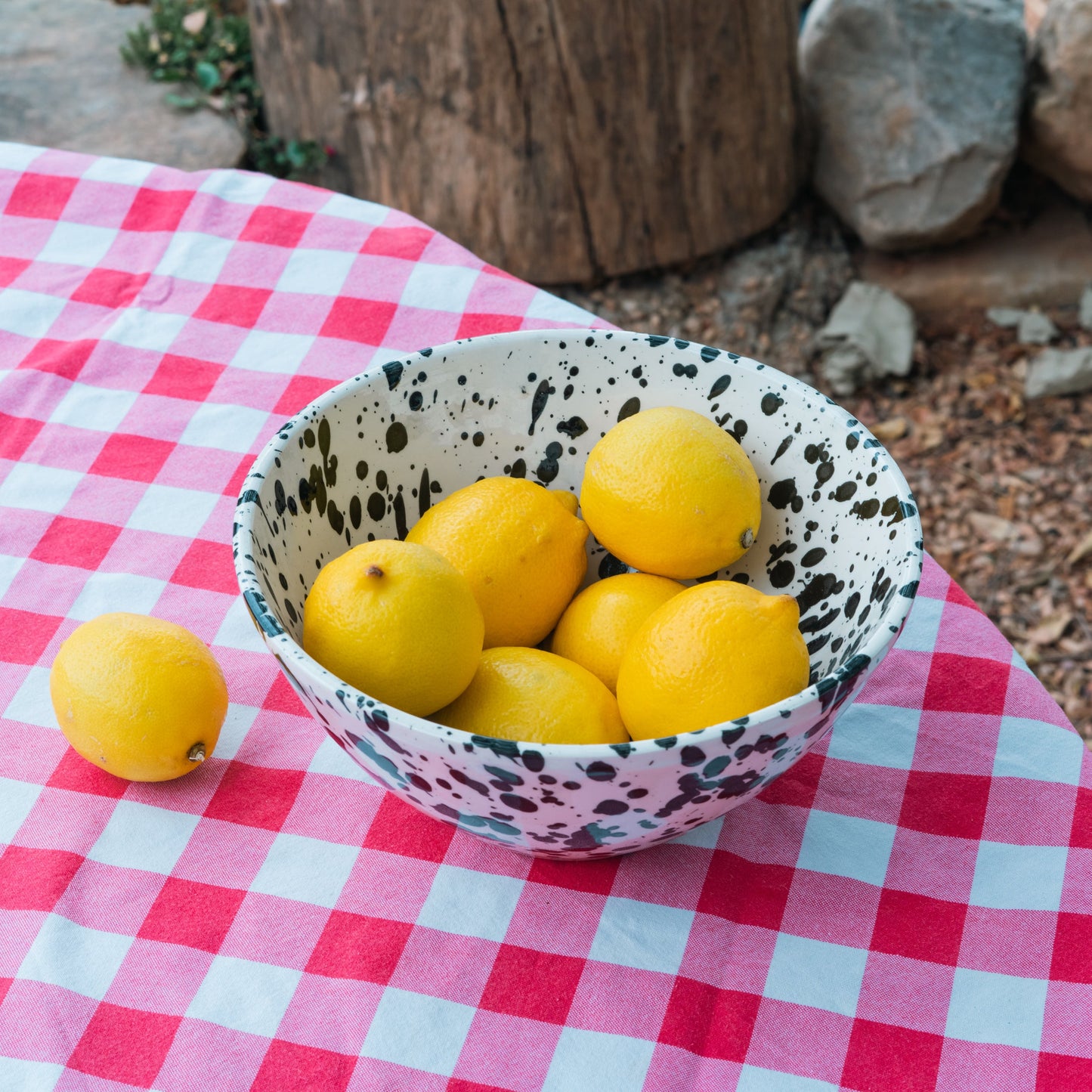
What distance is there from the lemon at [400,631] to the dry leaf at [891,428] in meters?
2.13

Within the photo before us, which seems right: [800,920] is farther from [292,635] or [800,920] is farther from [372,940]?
[292,635]

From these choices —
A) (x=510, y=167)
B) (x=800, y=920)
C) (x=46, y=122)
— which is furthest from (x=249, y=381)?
(x=46, y=122)

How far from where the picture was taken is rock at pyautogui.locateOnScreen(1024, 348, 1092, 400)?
8.72ft

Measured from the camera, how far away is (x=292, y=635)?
77 cm

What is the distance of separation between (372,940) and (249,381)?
2.16 ft

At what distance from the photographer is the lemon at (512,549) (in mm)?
794

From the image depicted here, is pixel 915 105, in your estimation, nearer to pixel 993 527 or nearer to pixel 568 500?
pixel 993 527

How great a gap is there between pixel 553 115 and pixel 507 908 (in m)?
1.97

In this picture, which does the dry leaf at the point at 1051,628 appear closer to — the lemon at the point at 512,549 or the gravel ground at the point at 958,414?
the gravel ground at the point at 958,414

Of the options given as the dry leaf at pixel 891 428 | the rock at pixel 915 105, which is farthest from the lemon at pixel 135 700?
the rock at pixel 915 105

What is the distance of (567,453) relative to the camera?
94 centimetres

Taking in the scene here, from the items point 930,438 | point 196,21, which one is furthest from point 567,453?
point 196,21

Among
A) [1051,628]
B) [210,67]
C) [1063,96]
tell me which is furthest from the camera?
[210,67]

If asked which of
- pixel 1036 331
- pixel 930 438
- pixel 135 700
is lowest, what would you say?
pixel 930 438
